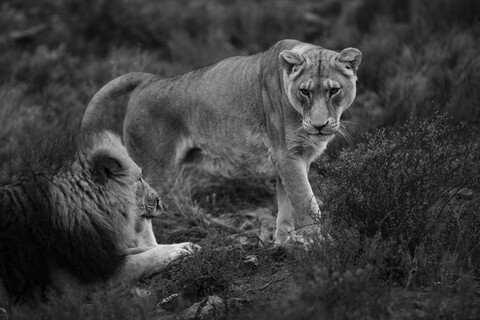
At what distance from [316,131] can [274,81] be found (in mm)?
769

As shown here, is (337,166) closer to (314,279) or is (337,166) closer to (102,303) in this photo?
(314,279)

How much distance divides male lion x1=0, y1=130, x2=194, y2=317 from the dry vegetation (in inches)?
13.3

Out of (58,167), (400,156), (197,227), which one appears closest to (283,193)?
(197,227)

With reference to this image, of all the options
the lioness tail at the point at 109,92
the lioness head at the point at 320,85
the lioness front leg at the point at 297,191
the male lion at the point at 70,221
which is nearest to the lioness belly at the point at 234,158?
the lioness front leg at the point at 297,191

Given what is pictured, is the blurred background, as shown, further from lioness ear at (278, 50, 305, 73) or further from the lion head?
the lion head

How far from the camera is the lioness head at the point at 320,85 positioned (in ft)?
19.3

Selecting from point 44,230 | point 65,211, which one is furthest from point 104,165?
point 44,230

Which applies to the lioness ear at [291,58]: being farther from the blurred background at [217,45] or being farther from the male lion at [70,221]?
the blurred background at [217,45]

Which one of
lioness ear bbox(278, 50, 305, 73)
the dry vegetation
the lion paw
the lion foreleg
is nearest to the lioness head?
lioness ear bbox(278, 50, 305, 73)

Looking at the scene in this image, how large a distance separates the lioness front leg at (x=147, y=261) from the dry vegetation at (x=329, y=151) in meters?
0.08

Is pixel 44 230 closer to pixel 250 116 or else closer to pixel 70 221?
pixel 70 221

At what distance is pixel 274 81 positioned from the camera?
6.47m

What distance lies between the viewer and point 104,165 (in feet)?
18.4

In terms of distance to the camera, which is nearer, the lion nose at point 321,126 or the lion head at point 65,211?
the lion head at point 65,211
